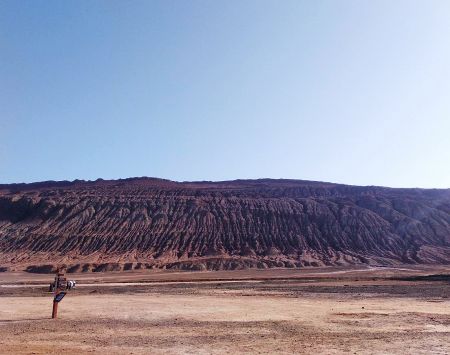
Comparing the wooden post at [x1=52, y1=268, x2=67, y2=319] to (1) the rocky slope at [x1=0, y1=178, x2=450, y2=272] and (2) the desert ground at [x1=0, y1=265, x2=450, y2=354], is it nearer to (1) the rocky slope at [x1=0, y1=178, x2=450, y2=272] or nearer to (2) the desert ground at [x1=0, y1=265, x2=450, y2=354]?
(2) the desert ground at [x1=0, y1=265, x2=450, y2=354]

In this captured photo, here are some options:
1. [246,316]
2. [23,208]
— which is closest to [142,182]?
[23,208]

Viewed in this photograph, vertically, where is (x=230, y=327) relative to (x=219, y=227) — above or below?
below

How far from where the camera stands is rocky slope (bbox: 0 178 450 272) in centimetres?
9525

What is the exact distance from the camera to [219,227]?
110 meters

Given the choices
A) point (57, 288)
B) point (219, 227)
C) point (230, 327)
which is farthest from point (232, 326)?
point (219, 227)

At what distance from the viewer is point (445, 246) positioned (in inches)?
4070

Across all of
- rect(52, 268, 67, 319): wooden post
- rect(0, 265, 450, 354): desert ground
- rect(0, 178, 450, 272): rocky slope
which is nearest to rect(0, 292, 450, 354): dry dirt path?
rect(0, 265, 450, 354): desert ground

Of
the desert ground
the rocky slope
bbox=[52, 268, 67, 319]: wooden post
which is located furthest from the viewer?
the rocky slope

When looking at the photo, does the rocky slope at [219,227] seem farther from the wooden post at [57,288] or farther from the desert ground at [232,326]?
the wooden post at [57,288]

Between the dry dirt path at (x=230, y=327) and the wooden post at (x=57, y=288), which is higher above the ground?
the wooden post at (x=57, y=288)

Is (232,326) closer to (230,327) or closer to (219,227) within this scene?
(230,327)

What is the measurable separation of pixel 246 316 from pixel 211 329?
4.44 m

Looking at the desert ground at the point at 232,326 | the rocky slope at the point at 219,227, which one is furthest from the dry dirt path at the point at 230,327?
the rocky slope at the point at 219,227

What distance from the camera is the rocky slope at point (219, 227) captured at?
95250 mm
